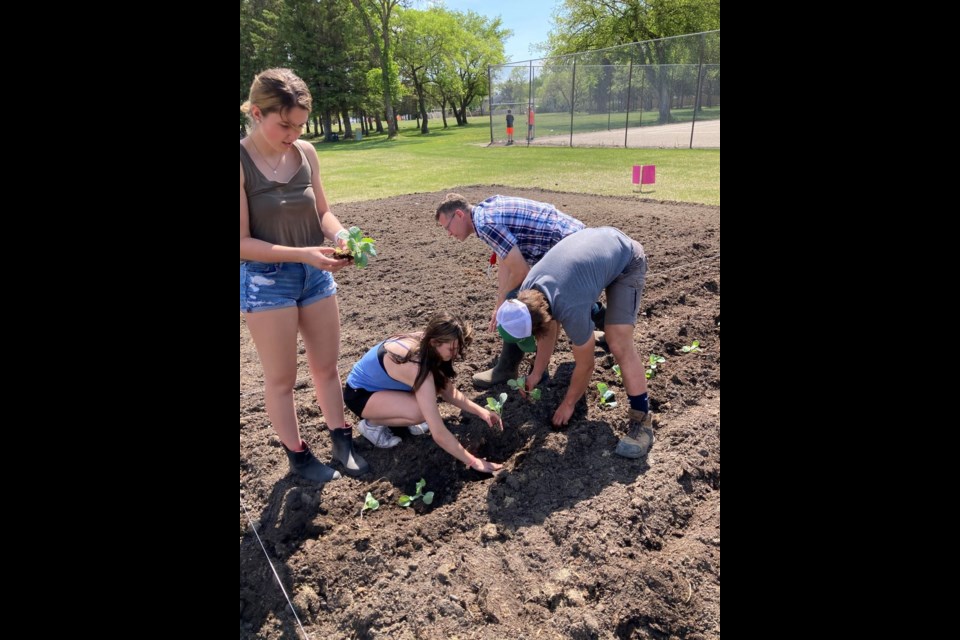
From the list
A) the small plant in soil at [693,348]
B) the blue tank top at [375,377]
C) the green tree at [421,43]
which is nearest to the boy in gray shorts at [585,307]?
the blue tank top at [375,377]

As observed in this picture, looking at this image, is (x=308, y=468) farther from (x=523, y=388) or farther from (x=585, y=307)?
(x=585, y=307)

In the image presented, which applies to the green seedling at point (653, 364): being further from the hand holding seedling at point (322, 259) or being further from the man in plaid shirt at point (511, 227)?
the hand holding seedling at point (322, 259)

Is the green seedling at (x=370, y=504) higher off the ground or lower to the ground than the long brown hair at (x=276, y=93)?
lower

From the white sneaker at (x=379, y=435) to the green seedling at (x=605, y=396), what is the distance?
51.6 inches

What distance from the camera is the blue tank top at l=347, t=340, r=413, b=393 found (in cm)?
338

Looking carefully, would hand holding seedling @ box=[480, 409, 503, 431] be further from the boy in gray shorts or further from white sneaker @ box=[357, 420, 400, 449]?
white sneaker @ box=[357, 420, 400, 449]

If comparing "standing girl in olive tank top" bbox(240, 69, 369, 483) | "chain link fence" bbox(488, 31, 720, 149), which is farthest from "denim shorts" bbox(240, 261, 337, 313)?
"chain link fence" bbox(488, 31, 720, 149)

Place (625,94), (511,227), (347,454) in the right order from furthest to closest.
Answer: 1. (625,94)
2. (511,227)
3. (347,454)

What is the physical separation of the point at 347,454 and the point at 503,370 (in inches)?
52.1

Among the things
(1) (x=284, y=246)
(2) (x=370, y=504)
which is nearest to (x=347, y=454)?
(2) (x=370, y=504)

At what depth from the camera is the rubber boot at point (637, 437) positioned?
3.12m

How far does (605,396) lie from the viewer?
3629 millimetres

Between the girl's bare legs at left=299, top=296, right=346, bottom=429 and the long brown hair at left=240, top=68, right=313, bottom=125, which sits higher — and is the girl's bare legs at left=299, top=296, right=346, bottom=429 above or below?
below

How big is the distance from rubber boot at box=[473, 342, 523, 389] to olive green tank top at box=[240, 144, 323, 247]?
177cm
